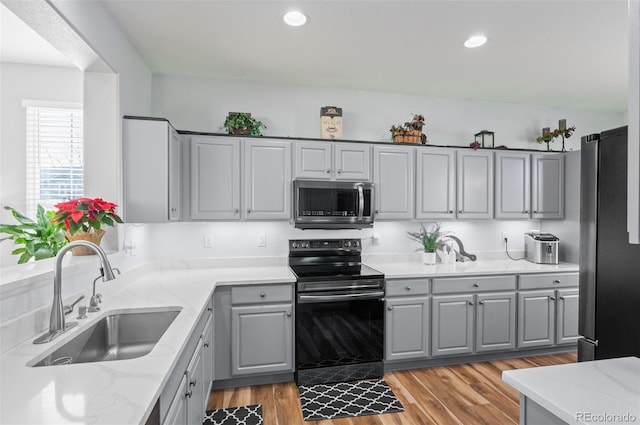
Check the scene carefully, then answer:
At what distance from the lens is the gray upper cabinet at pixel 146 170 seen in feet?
7.54

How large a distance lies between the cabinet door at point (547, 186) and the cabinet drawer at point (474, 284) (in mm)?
932

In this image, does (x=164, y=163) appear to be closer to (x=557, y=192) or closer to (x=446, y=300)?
(x=446, y=300)

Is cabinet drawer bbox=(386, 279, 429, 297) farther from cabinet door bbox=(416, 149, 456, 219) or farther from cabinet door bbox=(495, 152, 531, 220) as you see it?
cabinet door bbox=(495, 152, 531, 220)

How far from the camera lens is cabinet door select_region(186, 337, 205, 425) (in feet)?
5.12

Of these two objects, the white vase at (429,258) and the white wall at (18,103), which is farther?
the white vase at (429,258)

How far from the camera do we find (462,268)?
317cm

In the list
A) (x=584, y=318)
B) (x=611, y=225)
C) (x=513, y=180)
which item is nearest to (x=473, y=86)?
(x=513, y=180)

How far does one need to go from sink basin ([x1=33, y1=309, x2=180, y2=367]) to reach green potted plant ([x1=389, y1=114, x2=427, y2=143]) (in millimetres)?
2505

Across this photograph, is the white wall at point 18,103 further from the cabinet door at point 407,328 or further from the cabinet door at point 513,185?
the cabinet door at point 513,185

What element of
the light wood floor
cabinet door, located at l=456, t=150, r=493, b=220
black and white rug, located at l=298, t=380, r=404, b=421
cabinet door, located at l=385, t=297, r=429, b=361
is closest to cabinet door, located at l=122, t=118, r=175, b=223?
the light wood floor

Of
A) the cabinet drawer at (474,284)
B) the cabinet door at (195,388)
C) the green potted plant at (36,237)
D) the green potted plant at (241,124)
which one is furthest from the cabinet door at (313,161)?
the green potted plant at (36,237)

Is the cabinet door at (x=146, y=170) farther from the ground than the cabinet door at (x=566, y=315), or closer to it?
farther from the ground

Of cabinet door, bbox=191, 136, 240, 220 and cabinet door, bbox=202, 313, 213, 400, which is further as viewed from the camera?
cabinet door, bbox=191, 136, 240, 220

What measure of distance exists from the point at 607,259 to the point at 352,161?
6.64ft
